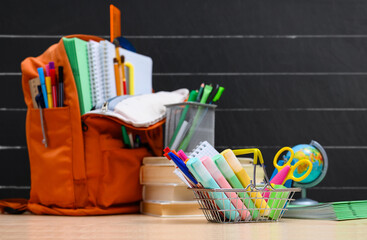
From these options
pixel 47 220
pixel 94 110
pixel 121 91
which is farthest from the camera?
pixel 121 91

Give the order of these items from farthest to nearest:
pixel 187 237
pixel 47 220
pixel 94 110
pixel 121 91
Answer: pixel 121 91, pixel 94 110, pixel 47 220, pixel 187 237

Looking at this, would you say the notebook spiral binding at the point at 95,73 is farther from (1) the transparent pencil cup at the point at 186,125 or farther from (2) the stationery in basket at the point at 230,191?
(2) the stationery in basket at the point at 230,191

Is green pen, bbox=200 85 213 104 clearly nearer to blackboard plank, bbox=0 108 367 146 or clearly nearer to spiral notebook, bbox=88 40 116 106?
spiral notebook, bbox=88 40 116 106

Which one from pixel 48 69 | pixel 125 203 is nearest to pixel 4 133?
pixel 48 69

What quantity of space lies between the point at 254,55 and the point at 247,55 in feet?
0.07

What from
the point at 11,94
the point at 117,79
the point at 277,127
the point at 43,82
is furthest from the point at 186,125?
the point at 11,94

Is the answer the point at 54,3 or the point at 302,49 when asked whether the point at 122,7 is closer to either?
the point at 54,3

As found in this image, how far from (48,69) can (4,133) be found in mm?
438

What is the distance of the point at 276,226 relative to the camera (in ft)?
3.04

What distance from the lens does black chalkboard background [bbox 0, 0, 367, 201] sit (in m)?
1.65

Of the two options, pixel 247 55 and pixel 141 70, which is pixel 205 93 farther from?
pixel 247 55

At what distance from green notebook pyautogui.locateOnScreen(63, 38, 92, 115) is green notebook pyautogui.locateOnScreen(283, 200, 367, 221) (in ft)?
1.91

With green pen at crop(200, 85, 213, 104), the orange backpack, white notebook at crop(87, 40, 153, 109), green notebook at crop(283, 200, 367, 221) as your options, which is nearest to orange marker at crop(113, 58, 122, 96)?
white notebook at crop(87, 40, 153, 109)

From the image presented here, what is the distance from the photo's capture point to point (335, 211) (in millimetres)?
1017
